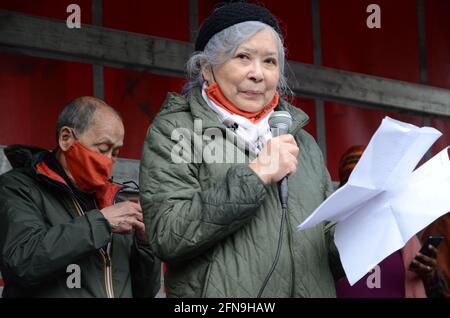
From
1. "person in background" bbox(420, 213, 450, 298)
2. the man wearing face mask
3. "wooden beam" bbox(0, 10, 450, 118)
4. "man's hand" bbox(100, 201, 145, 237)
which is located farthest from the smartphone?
"man's hand" bbox(100, 201, 145, 237)

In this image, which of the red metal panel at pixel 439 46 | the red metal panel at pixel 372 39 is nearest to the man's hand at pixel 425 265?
the red metal panel at pixel 372 39

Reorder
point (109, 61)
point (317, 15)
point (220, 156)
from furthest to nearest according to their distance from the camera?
point (317, 15), point (109, 61), point (220, 156)

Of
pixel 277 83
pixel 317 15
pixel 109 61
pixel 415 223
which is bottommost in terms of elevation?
pixel 415 223

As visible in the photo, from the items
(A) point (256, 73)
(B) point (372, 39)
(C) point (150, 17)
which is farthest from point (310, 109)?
(A) point (256, 73)

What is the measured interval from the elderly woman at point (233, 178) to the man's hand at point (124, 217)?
2.13ft

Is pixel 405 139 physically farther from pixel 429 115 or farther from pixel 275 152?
pixel 429 115

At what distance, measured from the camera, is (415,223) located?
2.61 meters

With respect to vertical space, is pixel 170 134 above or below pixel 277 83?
below

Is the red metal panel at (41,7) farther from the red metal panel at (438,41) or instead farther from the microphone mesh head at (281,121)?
the red metal panel at (438,41)

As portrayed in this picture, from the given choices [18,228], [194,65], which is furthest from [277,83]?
[18,228]

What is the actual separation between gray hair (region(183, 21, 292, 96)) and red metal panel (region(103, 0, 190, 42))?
247 cm

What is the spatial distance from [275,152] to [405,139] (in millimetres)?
373

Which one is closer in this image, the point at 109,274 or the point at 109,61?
the point at 109,274
